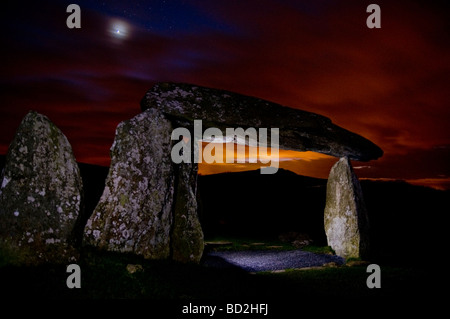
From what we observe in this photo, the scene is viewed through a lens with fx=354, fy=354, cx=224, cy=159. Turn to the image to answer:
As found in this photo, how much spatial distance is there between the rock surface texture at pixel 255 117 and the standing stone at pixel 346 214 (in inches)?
45.9

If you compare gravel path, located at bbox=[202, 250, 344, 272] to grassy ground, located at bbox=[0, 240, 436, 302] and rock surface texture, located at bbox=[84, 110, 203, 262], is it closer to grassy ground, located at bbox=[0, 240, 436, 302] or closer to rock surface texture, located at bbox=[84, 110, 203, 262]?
grassy ground, located at bbox=[0, 240, 436, 302]

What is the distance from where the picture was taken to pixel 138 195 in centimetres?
1107

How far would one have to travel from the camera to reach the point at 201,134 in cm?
1398

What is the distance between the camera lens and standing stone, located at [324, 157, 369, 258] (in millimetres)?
15242

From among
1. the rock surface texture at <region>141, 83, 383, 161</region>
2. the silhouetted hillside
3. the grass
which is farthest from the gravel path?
the silhouetted hillside

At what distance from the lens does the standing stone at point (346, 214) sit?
600 inches

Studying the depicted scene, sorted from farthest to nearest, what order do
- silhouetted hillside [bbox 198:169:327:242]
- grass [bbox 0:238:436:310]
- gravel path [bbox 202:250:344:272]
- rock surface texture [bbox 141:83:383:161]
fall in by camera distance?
silhouetted hillside [bbox 198:169:327:242]
gravel path [bbox 202:250:344:272]
rock surface texture [bbox 141:83:383:161]
grass [bbox 0:238:436:310]

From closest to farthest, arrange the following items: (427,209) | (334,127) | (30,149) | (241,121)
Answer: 1. (30,149)
2. (241,121)
3. (334,127)
4. (427,209)

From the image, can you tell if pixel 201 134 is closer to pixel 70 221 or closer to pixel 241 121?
pixel 241 121

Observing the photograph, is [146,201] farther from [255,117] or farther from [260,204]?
[260,204]
